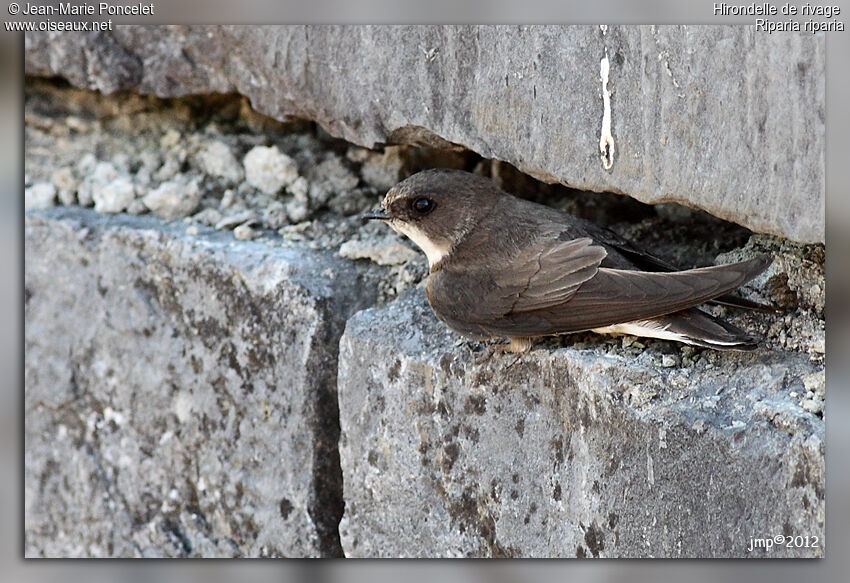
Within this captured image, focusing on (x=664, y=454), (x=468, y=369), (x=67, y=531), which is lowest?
(x=67, y=531)

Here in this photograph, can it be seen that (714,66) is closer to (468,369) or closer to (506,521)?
(468,369)

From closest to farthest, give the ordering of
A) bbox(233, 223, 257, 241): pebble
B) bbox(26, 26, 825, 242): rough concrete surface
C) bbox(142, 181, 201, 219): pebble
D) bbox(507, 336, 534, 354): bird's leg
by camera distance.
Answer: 1. bbox(26, 26, 825, 242): rough concrete surface
2. bbox(507, 336, 534, 354): bird's leg
3. bbox(233, 223, 257, 241): pebble
4. bbox(142, 181, 201, 219): pebble

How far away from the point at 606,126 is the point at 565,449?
0.65 metres

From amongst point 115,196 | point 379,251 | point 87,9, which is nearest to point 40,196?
point 115,196

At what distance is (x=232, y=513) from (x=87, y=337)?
→ 2.04 feet

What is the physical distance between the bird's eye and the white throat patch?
0.14 feet

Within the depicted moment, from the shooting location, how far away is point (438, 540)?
224cm

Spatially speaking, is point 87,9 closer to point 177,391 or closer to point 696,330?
point 177,391

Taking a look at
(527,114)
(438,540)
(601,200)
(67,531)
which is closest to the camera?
(527,114)

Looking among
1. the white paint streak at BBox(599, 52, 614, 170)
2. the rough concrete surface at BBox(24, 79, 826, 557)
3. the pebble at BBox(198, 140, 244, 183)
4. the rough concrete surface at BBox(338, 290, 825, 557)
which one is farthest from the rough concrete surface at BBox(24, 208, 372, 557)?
the white paint streak at BBox(599, 52, 614, 170)

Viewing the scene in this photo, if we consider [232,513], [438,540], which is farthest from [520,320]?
[232,513]

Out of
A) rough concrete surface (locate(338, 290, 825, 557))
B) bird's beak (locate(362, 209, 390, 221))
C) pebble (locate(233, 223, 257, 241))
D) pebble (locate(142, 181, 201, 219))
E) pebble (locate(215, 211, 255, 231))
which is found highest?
pebble (locate(142, 181, 201, 219))

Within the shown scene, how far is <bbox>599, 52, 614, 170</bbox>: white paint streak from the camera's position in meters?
1.90

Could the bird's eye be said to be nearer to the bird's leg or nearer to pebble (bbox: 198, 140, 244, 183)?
the bird's leg
